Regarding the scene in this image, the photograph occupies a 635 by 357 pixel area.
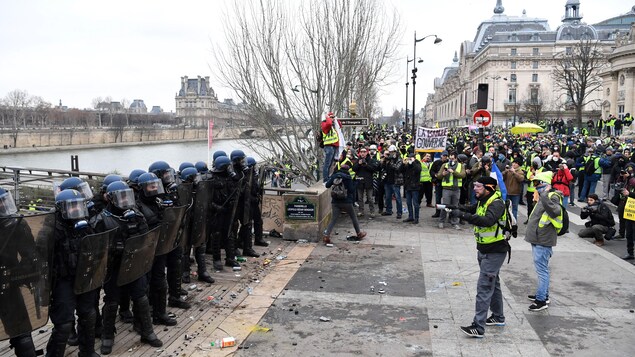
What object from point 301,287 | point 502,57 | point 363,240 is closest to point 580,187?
point 363,240

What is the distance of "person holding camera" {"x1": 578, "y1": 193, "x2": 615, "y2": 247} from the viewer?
35.1 feet

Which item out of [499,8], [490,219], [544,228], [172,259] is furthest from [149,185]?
[499,8]

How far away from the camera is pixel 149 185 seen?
18.7ft

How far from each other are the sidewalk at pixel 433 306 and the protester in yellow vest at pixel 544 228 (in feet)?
0.98

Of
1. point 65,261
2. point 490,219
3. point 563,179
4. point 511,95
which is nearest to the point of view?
point 65,261

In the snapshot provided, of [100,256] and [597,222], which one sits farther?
[597,222]

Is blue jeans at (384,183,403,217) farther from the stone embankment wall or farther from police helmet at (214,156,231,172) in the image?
the stone embankment wall

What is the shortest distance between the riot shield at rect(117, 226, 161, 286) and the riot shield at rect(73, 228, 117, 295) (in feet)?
0.82

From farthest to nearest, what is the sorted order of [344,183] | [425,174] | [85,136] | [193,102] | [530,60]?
[193,102] → [530,60] → [85,136] → [425,174] → [344,183]

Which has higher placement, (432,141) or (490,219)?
(432,141)

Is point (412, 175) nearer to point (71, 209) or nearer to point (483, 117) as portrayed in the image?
point (483, 117)

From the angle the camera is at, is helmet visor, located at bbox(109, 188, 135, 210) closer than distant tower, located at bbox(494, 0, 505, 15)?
Yes

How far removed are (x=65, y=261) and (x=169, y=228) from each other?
60.9 inches

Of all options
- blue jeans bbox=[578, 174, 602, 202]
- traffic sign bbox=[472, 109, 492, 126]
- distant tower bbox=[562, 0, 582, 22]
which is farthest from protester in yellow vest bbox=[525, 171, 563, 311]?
distant tower bbox=[562, 0, 582, 22]
